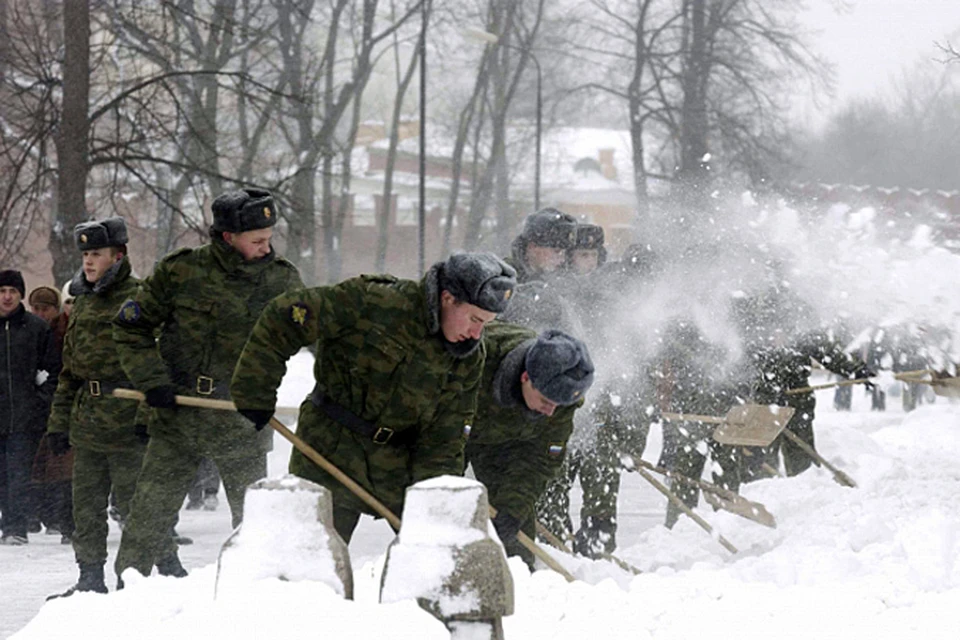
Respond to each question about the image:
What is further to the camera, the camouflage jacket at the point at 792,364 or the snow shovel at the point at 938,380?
the camouflage jacket at the point at 792,364

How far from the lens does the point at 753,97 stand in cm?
2759

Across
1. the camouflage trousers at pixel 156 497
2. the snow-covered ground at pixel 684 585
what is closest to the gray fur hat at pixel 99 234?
the camouflage trousers at pixel 156 497

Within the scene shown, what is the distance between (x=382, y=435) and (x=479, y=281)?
0.73 m

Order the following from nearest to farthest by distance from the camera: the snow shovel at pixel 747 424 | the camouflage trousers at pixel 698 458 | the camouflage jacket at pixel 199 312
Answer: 1. the camouflage jacket at pixel 199 312
2. the snow shovel at pixel 747 424
3. the camouflage trousers at pixel 698 458

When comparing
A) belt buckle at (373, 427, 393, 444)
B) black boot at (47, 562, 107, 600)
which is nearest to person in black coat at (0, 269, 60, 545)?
black boot at (47, 562, 107, 600)

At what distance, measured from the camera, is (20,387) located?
28.9 ft

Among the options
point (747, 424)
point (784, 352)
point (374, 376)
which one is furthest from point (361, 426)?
point (784, 352)

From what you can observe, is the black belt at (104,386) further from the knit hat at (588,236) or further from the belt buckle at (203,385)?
the knit hat at (588,236)

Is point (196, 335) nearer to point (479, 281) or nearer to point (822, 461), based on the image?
point (479, 281)

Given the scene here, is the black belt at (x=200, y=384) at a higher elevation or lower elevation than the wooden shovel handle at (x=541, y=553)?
higher

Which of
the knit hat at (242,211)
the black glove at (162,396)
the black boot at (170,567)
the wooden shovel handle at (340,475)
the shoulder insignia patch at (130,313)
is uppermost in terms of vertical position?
the knit hat at (242,211)

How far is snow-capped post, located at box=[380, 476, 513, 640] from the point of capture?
322 centimetres

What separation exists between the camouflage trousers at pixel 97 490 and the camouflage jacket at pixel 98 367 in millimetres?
66

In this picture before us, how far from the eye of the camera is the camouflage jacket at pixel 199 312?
595 cm
